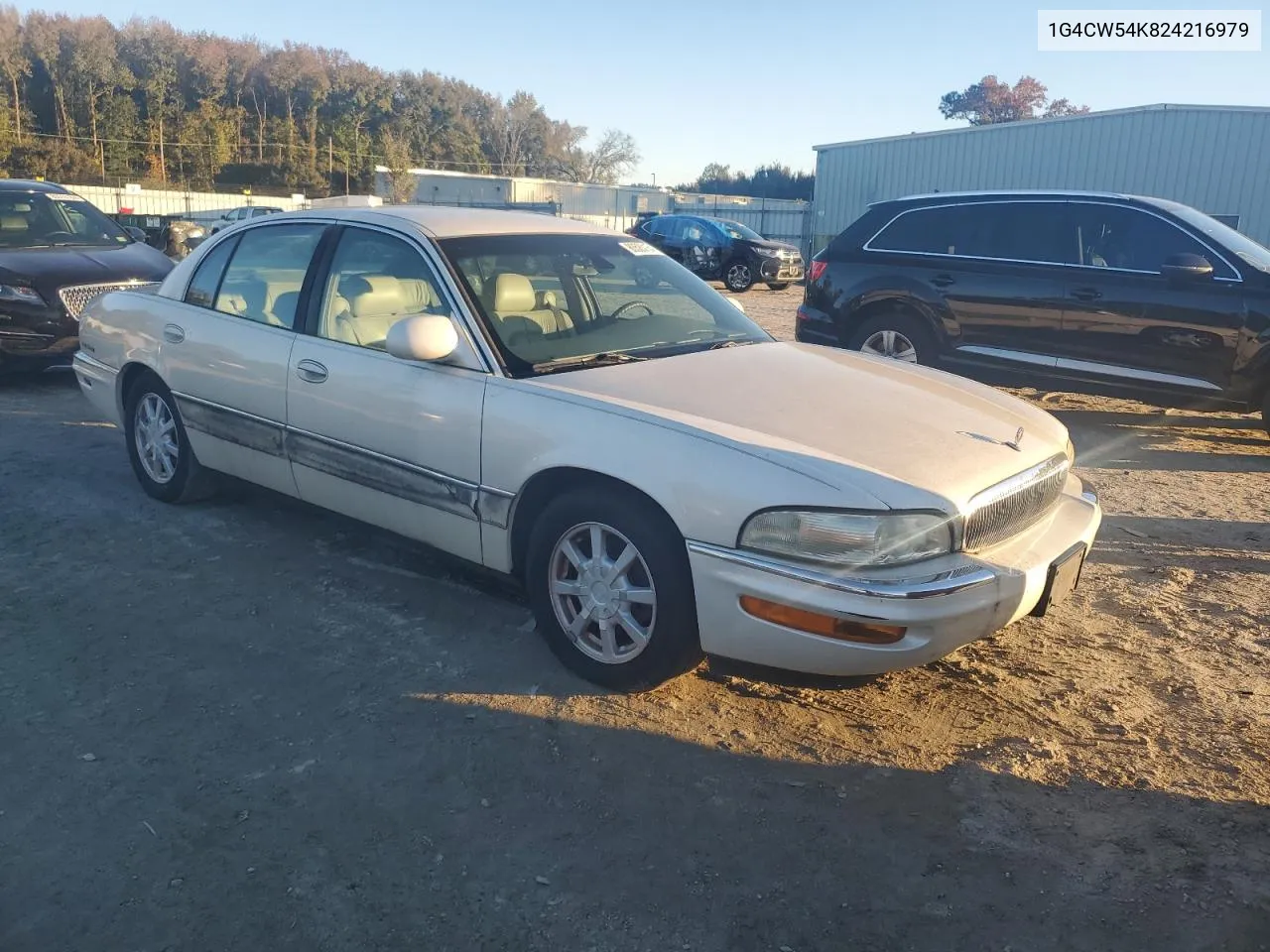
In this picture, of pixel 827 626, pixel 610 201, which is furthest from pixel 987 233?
pixel 610 201

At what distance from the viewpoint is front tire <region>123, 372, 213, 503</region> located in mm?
5188

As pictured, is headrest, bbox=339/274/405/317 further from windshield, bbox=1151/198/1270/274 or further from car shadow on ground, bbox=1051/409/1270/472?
windshield, bbox=1151/198/1270/274

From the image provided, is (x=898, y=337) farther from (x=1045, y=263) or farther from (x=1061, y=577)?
(x=1061, y=577)

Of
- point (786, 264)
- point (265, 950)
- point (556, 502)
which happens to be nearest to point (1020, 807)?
point (556, 502)

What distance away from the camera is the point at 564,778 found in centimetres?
296

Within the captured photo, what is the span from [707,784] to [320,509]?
2.33m

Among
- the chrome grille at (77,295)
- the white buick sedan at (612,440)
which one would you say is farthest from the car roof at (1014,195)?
the chrome grille at (77,295)

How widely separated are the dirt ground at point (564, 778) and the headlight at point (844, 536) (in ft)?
1.55

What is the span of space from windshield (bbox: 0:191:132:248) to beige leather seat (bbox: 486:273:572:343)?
696cm

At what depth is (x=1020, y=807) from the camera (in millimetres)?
2859

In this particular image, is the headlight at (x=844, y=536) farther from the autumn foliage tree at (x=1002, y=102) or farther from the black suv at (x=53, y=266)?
the autumn foliage tree at (x=1002, y=102)

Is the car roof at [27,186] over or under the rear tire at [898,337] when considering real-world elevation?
over

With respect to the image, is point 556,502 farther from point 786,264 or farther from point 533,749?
point 786,264

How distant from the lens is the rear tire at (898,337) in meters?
8.28
